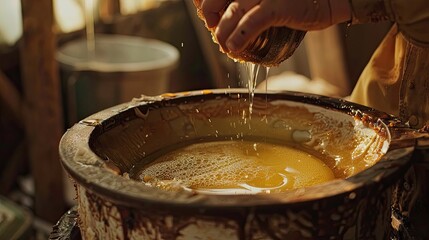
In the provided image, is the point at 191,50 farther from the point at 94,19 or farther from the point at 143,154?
the point at 143,154

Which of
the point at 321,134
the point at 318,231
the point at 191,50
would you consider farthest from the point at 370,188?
the point at 191,50

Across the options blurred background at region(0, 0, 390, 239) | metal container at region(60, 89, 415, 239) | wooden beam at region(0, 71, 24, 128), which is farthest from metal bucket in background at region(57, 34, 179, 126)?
metal container at region(60, 89, 415, 239)

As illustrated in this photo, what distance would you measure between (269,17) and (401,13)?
442mm

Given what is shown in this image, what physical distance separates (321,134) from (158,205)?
38.3 inches

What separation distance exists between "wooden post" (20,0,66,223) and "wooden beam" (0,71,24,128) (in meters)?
0.50

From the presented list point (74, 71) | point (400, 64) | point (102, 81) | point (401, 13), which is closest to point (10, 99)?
point (74, 71)

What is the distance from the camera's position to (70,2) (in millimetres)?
6285

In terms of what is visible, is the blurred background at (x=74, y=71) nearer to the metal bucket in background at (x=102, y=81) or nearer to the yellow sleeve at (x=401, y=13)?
the metal bucket in background at (x=102, y=81)

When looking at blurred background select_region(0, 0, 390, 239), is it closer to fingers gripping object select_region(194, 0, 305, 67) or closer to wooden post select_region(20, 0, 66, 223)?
wooden post select_region(20, 0, 66, 223)

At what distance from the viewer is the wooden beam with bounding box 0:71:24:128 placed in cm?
487

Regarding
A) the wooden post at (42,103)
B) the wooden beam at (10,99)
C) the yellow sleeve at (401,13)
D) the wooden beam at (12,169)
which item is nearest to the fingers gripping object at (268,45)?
the yellow sleeve at (401,13)

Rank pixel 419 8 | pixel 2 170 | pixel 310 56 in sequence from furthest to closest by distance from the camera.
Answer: pixel 310 56, pixel 2 170, pixel 419 8

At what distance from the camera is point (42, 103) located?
4.43 m

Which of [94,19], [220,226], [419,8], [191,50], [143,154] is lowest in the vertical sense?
[191,50]
